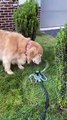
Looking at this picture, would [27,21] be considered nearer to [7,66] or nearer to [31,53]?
[7,66]

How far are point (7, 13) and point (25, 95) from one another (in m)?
4.11

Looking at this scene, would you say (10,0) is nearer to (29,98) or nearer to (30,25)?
(30,25)

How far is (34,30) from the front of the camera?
722cm

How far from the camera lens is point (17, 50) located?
587 cm

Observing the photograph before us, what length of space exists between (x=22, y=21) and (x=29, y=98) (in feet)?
8.01

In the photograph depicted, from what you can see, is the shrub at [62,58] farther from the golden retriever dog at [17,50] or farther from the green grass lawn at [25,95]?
the golden retriever dog at [17,50]

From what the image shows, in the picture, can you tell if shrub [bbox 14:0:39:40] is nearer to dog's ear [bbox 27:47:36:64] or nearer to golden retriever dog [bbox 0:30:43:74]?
golden retriever dog [bbox 0:30:43:74]

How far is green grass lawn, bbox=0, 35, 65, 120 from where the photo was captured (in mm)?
4613

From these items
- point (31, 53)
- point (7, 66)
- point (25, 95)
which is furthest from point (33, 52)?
point (25, 95)

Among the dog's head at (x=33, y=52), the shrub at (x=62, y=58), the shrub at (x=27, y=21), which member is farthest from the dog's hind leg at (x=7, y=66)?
the shrub at (x=62, y=58)

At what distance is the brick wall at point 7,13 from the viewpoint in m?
8.85

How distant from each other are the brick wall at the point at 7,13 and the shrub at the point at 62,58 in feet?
15.1

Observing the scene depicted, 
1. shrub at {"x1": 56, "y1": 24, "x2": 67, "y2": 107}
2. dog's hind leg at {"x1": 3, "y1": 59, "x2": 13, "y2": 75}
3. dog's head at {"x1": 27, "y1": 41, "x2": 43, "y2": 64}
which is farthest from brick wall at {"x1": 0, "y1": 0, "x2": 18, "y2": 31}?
shrub at {"x1": 56, "y1": 24, "x2": 67, "y2": 107}

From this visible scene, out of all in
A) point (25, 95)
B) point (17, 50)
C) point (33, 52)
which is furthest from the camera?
point (17, 50)
